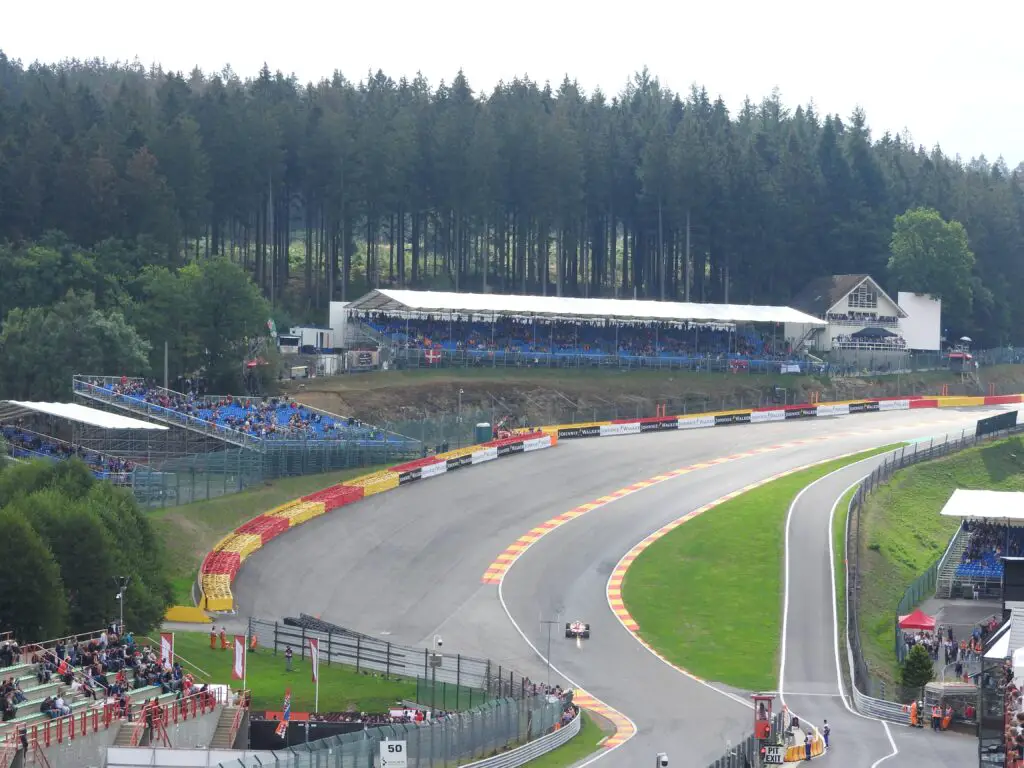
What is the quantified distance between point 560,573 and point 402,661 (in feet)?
58.8

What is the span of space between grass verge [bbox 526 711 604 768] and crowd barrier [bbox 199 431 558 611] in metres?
18.5

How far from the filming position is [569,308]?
117875 millimetres

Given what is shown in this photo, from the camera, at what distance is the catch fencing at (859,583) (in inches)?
2316

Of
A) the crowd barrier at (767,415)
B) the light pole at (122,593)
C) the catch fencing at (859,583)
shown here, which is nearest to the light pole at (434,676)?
the light pole at (122,593)

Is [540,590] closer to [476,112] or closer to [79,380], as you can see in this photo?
[79,380]

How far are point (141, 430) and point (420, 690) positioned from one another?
34607 millimetres

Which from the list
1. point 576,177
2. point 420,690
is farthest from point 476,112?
point 420,690

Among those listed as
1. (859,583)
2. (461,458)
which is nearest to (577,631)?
(859,583)

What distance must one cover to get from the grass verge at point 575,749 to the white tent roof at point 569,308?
61230 millimetres

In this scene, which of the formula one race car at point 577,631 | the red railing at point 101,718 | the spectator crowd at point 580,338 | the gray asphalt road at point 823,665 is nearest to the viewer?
the red railing at point 101,718

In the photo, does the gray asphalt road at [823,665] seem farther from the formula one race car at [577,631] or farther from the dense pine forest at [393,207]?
the dense pine forest at [393,207]

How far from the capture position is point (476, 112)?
141 meters

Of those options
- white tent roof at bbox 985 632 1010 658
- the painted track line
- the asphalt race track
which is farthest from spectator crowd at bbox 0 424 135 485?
white tent roof at bbox 985 632 1010 658

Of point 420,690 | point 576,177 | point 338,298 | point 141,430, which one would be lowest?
point 420,690
